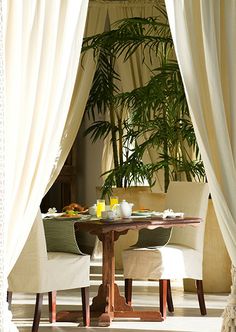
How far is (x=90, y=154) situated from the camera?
1265 centimetres

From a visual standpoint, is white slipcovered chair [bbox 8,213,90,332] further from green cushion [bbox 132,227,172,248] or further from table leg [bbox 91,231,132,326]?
green cushion [bbox 132,227,172,248]

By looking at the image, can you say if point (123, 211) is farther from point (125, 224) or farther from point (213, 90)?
point (213, 90)

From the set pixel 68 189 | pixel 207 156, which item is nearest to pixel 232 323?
pixel 207 156

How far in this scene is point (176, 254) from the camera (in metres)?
7.34

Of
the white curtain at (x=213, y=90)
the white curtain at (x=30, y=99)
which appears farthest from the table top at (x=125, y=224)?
the white curtain at (x=30, y=99)

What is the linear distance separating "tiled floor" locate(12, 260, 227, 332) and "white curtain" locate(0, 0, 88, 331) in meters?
2.44

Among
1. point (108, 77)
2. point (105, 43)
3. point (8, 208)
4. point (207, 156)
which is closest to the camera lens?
point (8, 208)

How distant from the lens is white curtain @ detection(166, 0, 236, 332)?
201 inches

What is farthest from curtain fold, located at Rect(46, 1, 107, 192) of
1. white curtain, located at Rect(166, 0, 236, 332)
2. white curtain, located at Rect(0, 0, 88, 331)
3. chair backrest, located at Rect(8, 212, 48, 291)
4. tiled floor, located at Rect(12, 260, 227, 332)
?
white curtain, located at Rect(0, 0, 88, 331)

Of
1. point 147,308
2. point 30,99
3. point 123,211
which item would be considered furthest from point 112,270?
point 30,99

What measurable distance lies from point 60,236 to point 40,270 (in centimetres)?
61

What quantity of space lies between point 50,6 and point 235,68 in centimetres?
121

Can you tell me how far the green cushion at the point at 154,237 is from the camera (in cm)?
789

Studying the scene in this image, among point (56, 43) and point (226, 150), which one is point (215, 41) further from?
point (56, 43)
